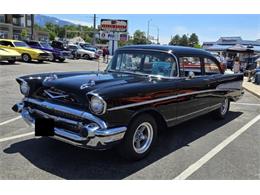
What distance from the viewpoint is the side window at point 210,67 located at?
6370mm

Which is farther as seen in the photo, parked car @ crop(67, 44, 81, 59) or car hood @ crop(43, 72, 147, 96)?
parked car @ crop(67, 44, 81, 59)

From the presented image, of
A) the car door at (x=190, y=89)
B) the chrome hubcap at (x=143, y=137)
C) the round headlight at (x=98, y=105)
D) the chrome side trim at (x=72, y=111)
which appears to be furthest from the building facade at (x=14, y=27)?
the round headlight at (x=98, y=105)

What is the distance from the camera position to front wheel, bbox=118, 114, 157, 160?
13.7 ft

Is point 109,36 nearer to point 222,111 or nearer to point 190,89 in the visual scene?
point 222,111

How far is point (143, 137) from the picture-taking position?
4.56 metres

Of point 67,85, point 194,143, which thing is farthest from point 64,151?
point 194,143

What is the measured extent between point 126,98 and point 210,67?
3.12 meters

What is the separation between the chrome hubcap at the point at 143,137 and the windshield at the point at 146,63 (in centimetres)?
110

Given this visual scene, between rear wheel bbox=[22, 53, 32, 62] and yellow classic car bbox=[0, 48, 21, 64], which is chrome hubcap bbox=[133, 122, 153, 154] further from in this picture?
rear wheel bbox=[22, 53, 32, 62]

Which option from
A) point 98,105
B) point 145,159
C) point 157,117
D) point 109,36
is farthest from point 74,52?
point 98,105

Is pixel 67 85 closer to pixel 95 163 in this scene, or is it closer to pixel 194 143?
pixel 95 163

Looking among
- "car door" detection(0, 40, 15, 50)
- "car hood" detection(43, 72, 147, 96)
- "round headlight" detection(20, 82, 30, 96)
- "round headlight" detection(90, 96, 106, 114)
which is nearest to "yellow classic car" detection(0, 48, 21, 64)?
"car door" detection(0, 40, 15, 50)

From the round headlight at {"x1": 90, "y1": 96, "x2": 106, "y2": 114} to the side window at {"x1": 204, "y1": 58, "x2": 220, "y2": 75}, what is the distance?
127 inches
